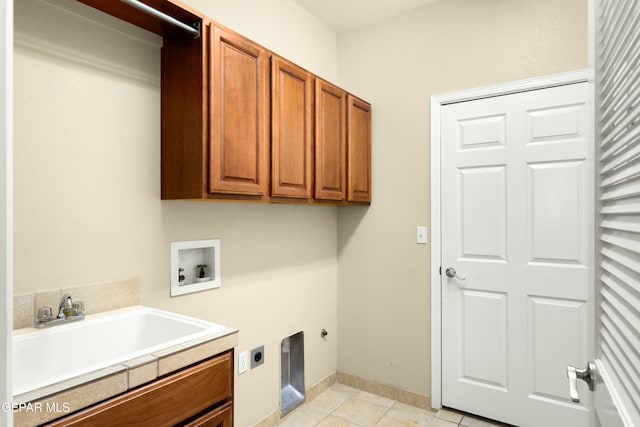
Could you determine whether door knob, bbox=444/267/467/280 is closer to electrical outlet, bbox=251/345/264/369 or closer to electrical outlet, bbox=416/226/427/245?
electrical outlet, bbox=416/226/427/245

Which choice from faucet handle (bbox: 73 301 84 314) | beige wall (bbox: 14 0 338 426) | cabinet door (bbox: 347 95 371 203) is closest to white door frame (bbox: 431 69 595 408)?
cabinet door (bbox: 347 95 371 203)

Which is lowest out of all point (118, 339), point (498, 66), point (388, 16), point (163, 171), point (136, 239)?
point (118, 339)

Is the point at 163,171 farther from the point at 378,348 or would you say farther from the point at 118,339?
the point at 378,348

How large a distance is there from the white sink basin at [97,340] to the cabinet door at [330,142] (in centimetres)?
112

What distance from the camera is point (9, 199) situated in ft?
2.03

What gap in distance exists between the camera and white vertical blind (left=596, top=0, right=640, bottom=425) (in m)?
0.65

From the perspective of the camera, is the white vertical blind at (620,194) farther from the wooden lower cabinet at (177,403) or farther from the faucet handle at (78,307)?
the faucet handle at (78,307)

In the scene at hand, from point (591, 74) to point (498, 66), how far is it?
5.37 feet

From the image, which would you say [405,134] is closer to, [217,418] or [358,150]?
[358,150]

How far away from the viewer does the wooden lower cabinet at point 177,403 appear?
3.30 ft

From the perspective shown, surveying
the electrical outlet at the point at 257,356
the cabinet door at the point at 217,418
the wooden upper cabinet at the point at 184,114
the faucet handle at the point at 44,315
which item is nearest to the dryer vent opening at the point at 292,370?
the electrical outlet at the point at 257,356

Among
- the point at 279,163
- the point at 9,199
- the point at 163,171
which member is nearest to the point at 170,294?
the point at 163,171

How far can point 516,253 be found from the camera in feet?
7.70

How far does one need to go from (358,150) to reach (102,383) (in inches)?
82.8
